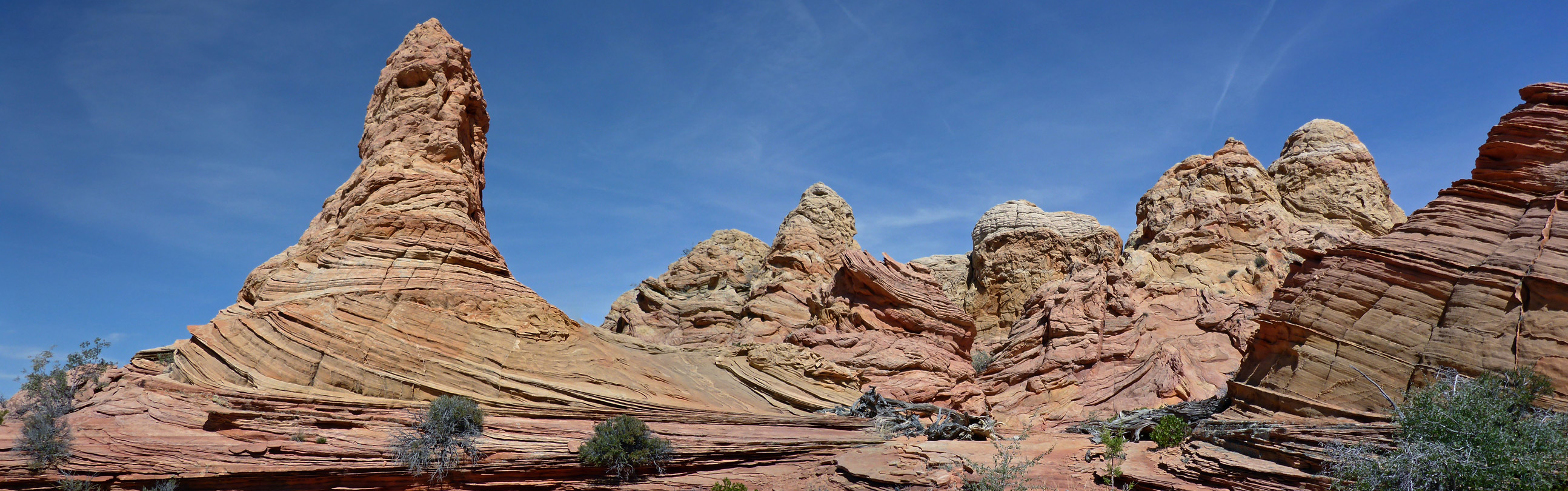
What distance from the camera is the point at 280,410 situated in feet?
51.8

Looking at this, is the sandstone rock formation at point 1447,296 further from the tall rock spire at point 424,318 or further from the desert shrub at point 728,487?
the tall rock spire at point 424,318

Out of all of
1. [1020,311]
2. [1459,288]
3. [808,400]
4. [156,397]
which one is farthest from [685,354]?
[1020,311]

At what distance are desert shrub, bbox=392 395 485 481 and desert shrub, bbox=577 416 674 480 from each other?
85.2 inches

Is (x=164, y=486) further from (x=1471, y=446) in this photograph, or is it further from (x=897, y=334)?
(x=1471, y=446)

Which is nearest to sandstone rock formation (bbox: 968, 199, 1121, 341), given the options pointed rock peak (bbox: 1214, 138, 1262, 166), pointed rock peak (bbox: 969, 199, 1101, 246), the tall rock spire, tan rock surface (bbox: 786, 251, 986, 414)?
pointed rock peak (bbox: 969, 199, 1101, 246)

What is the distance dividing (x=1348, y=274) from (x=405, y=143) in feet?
72.9

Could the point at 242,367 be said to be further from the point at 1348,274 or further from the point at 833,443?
the point at 1348,274

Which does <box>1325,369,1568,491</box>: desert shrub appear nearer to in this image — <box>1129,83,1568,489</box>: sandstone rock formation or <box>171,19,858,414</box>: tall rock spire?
<box>1129,83,1568,489</box>: sandstone rock formation

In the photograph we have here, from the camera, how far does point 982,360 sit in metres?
32.4

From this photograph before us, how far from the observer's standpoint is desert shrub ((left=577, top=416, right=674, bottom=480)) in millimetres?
17578

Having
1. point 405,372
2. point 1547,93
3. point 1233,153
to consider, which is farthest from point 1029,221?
point 405,372

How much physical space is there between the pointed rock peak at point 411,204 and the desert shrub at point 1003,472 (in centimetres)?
1162

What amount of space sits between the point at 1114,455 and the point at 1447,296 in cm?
692

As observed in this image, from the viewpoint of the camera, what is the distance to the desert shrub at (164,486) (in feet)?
45.5
